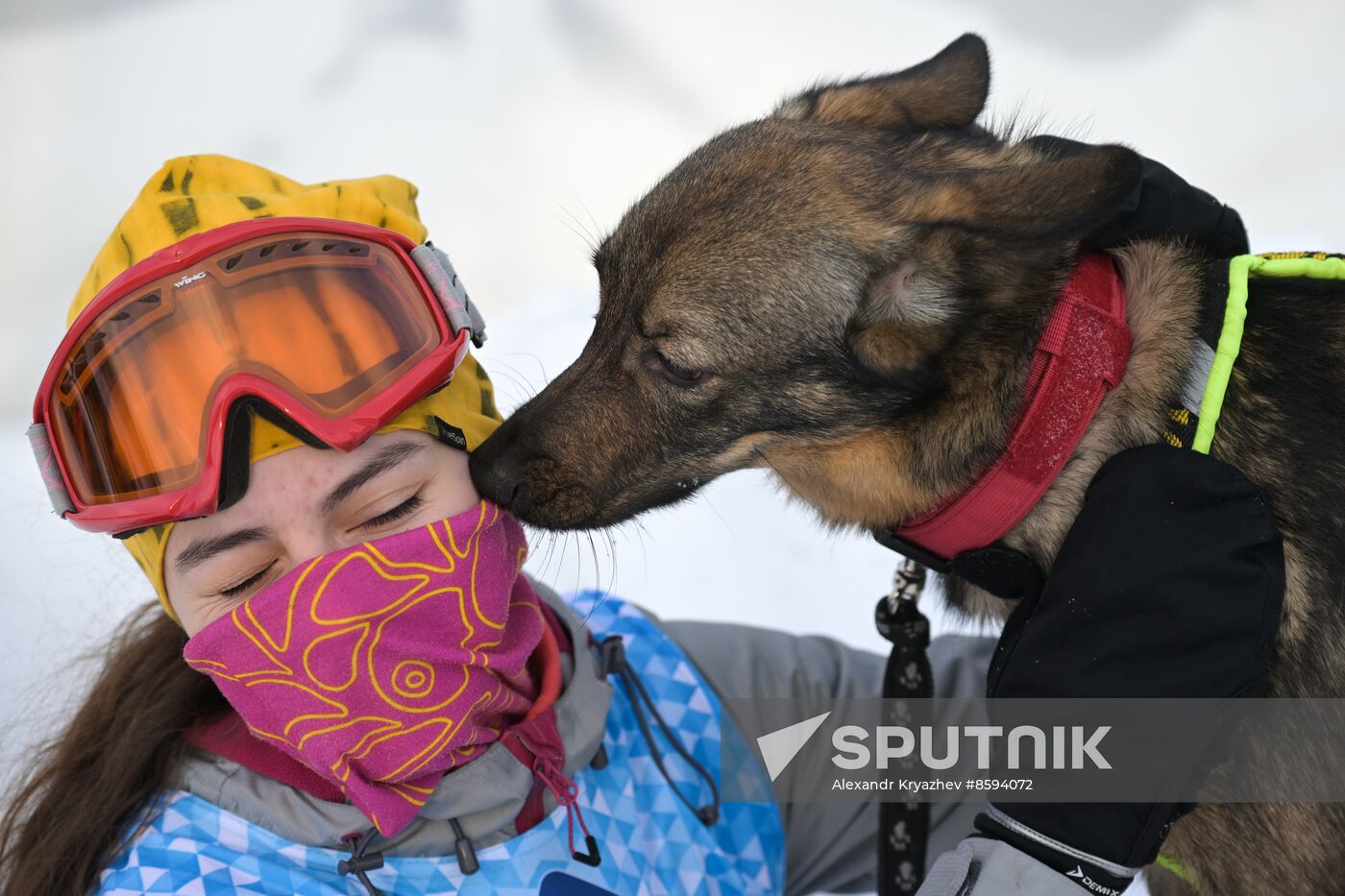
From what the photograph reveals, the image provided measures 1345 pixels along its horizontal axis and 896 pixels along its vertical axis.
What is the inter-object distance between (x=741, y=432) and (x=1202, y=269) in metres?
0.96

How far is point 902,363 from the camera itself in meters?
2.25

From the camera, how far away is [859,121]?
104 inches

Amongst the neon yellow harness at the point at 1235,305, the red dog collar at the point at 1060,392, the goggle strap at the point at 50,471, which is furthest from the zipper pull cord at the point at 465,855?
the neon yellow harness at the point at 1235,305

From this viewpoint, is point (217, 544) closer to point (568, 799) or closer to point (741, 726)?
point (568, 799)

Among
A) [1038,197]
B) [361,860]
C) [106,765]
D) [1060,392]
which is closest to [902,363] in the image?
[1060,392]

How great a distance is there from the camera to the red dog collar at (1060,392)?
2.12 metres

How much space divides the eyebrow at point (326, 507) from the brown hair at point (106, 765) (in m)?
0.47

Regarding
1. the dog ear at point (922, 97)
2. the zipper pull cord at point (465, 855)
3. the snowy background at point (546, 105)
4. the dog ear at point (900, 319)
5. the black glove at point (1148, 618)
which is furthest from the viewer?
the snowy background at point (546, 105)

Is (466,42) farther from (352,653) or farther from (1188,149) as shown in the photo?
(352,653)

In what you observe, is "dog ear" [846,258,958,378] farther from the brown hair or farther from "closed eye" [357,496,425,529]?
the brown hair

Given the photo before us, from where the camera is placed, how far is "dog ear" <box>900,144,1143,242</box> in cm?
192

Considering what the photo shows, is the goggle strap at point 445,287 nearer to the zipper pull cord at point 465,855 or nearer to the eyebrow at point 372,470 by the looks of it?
the eyebrow at point 372,470

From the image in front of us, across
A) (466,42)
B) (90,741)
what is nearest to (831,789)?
(90,741)

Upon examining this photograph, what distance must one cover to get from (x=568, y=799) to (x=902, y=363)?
1.14m
